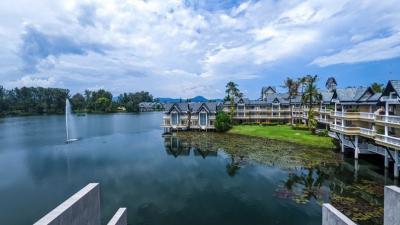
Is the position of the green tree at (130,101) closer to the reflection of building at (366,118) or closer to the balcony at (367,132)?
the reflection of building at (366,118)

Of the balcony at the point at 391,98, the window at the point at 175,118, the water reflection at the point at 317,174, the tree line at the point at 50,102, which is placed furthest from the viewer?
the tree line at the point at 50,102

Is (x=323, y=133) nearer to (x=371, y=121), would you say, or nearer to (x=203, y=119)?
(x=371, y=121)

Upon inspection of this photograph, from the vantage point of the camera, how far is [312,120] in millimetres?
45031

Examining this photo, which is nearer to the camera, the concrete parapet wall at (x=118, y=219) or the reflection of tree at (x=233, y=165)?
the concrete parapet wall at (x=118, y=219)

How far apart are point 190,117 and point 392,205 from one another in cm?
5776

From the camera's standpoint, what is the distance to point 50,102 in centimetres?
13950

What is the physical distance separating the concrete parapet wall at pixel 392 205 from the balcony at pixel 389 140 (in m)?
17.5

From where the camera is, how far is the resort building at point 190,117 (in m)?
62.0

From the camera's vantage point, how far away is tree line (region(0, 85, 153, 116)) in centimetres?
12950

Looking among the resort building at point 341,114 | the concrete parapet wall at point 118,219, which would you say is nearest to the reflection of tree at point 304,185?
the resort building at point 341,114

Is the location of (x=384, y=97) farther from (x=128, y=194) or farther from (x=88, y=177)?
(x=88, y=177)

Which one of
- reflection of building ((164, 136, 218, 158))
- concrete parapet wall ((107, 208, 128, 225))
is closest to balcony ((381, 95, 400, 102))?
reflection of building ((164, 136, 218, 158))

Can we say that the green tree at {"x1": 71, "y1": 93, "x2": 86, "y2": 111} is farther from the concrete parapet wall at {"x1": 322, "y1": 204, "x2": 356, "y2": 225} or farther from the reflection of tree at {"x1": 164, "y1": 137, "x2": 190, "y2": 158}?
the concrete parapet wall at {"x1": 322, "y1": 204, "x2": 356, "y2": 225}

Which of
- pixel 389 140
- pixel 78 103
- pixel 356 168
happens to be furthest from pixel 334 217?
pixel 78 103
